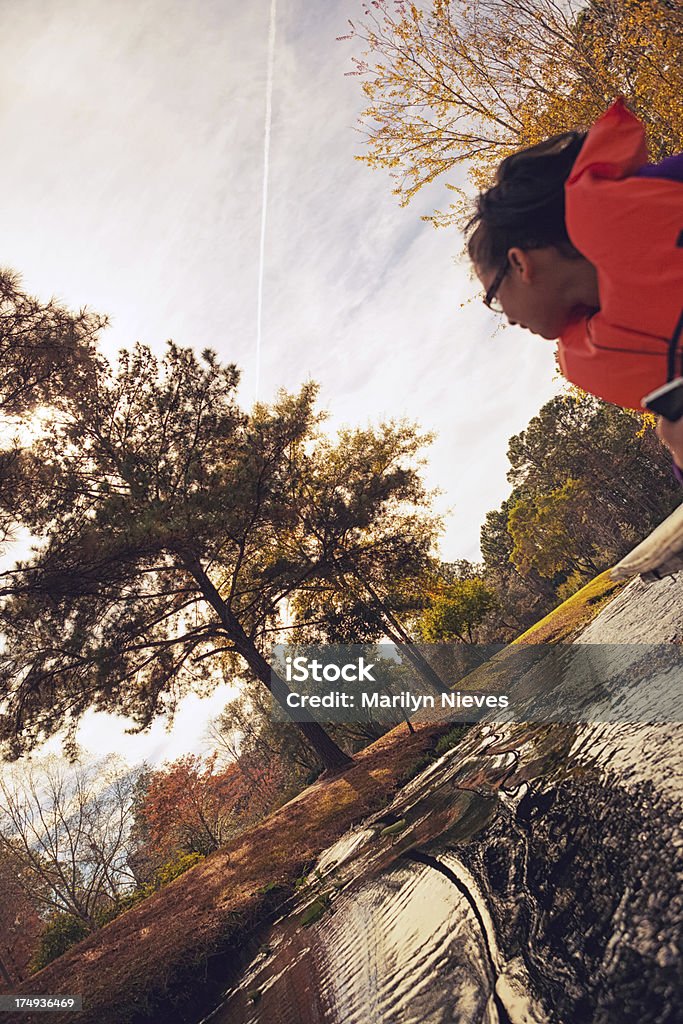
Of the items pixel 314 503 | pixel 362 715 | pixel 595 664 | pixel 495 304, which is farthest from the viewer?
pixel 362 715

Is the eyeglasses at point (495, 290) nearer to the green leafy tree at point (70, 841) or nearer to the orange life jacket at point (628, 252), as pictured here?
the orange life jacket at point (628, 252)

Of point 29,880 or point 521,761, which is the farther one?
point 29,880

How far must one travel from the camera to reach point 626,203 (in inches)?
37.2

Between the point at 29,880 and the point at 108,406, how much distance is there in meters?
21.5

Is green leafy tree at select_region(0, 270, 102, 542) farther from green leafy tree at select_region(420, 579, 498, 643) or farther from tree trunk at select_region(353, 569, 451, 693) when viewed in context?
green leafy tree at select_region(420, 579, 498, 643)

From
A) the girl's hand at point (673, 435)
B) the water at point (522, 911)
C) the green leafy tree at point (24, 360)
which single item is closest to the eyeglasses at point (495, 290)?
the girl's hand at point (673, 435)

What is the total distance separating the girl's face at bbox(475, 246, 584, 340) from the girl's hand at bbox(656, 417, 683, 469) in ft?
1.08

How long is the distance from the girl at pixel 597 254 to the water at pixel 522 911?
4.44 feet

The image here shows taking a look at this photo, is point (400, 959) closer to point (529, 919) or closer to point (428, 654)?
point (529, 919)

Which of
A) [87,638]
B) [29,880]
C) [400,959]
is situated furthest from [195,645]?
[29,880]

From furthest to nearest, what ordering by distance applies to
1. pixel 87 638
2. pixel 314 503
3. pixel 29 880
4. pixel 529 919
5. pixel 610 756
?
pixel 29 880
pixel 314 503
pixel 87 638
pixel 610 756
pixel 529 919

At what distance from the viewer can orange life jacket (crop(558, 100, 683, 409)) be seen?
3.06 ft

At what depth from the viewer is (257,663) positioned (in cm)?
1083

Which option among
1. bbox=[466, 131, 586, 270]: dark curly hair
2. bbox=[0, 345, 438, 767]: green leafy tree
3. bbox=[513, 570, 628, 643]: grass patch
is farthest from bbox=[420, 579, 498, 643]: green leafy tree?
bbox=[466, 131, 586, 270]: dark curly hair
